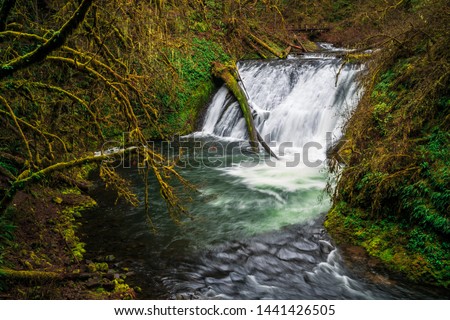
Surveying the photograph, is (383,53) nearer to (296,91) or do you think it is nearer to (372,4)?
(296,91)

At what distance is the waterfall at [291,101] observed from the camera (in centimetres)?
1127

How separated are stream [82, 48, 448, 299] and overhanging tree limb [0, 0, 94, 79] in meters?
2.89

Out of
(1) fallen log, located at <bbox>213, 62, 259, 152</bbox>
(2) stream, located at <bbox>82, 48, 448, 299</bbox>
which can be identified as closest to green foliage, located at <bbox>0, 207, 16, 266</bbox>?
(2) stream, located at <bbox>82, 48, 448, 299</bbox>

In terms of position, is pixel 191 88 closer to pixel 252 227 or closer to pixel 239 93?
pixel 239 93

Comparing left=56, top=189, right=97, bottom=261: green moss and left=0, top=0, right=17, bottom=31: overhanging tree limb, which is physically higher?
left=0, top=0, right=17, bottom=31: overhanging tree limb

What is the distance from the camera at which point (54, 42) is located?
297 cm

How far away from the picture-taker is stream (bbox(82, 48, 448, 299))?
15.6ft

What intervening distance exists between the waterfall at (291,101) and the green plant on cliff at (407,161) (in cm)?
387

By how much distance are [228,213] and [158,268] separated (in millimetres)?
2279

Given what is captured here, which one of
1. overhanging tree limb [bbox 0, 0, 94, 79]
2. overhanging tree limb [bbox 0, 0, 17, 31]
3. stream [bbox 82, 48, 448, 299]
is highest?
overhanging tree limb [bbox 0, 0, 17, 31]

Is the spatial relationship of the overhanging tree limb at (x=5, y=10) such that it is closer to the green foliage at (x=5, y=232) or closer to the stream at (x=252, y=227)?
the green foliage at (x=5, y=232)

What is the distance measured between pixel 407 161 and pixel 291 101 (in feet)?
24.2

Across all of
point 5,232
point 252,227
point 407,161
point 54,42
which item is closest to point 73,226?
point 5,232

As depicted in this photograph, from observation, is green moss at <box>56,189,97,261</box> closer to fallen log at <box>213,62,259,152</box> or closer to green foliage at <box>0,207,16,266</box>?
green foliage at <box>0,207,16,266</box>
